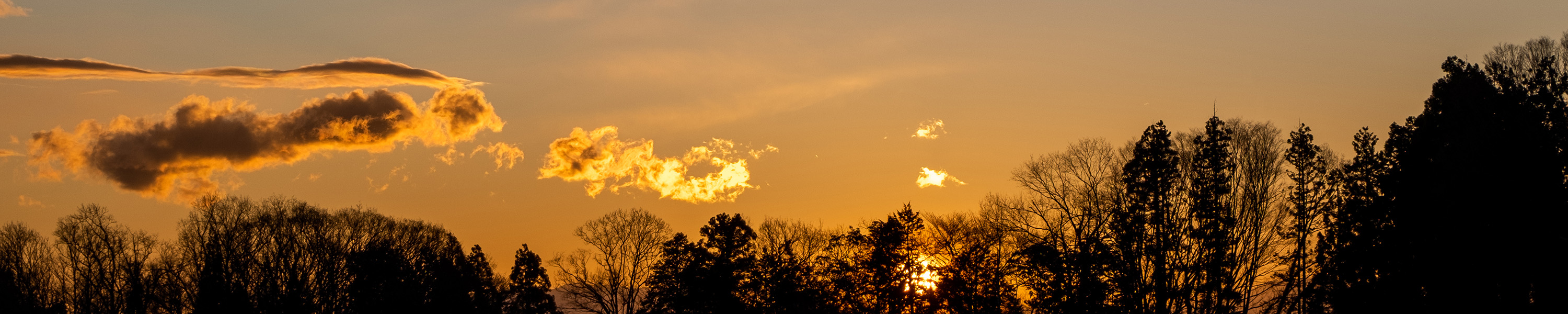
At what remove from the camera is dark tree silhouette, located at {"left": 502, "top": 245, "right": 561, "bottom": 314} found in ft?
233

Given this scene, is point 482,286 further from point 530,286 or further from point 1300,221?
point 1300,221

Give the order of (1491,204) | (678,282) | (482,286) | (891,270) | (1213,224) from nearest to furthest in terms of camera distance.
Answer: (1491,204) < (1213,224) < (891,270) < (678,282) < (482,286)

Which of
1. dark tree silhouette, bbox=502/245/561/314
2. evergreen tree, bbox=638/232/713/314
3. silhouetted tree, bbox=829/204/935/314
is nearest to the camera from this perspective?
silhouetted tree, bbox=829/204/935/314

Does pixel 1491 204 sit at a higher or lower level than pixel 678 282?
lower

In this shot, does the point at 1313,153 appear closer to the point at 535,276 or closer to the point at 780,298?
the point at 780,298

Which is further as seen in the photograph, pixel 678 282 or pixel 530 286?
pixel 530 286

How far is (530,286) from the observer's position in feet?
239

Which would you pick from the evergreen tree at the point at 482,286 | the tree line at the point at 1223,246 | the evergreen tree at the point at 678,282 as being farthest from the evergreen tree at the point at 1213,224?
the evergreen tree at the point at 482,286

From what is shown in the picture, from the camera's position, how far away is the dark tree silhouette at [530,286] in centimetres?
7112

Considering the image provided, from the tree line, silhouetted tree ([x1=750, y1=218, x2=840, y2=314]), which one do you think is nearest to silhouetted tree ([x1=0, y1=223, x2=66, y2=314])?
the tree line

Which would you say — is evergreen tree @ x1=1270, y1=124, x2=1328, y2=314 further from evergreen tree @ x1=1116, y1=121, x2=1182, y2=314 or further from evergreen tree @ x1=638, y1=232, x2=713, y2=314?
evergreen tree @ x1=638, y1=232, x2=713, y2=314

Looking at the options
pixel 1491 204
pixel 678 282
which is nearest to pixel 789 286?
pixel 678 282

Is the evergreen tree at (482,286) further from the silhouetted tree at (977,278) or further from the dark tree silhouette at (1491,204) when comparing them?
the dark tree silhouette at (1491,204)

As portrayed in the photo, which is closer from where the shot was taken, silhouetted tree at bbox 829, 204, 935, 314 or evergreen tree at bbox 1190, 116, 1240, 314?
evergreen tree at bbox 1190, 116, 1240, 314
